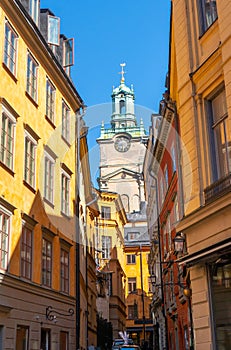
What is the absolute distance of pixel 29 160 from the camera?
18891mm

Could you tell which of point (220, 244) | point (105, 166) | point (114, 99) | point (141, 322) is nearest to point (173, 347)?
point (220, 244)

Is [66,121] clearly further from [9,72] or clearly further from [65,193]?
[9,72]

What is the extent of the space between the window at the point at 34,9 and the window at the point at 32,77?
2134 mm

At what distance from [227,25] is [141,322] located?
207 feet

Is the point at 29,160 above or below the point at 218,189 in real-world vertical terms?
above

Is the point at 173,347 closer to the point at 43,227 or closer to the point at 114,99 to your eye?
the point at 43,227

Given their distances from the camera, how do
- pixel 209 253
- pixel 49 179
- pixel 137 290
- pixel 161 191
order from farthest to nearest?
1. pixel 137 290
2. pixel 161 191
3. pixel 49 179
4. pixel 209 253

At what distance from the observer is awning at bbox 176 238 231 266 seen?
33.8 ft

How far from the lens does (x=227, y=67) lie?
37.1ft

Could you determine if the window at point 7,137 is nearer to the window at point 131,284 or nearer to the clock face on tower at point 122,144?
the window at point 131,284

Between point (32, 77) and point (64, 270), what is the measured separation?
808cm

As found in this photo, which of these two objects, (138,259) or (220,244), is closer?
(220,244)

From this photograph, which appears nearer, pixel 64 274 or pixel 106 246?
pixel 64 274

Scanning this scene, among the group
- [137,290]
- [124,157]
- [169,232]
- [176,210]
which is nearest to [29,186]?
[176,210]
